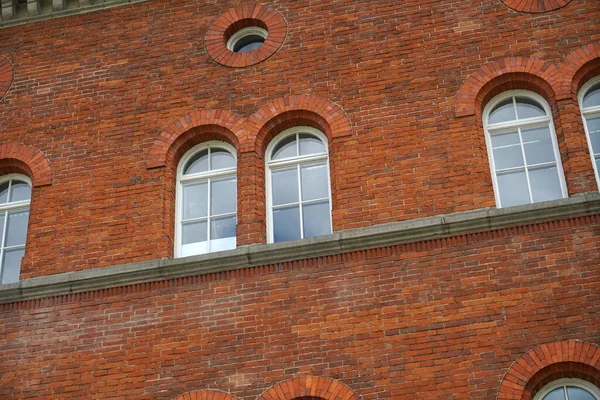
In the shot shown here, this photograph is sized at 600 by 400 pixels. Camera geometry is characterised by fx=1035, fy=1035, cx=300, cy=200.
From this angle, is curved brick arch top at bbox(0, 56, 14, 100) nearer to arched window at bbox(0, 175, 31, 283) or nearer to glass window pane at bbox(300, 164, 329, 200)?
arched window at bbox(0, 175, 31, 283)

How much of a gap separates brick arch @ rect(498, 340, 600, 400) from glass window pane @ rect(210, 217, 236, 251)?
4.18 metres

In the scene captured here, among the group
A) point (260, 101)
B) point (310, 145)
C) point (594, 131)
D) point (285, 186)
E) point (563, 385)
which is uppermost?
point (260, 101)

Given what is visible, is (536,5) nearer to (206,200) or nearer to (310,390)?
(206,200)

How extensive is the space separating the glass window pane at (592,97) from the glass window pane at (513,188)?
1416 millimetres

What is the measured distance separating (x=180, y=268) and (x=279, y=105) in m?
2.76

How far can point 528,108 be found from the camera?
14.1m

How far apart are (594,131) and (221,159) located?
201 inches

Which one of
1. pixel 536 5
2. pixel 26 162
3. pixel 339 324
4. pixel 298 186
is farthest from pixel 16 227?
pixel 536 5

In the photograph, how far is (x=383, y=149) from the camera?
1373cm

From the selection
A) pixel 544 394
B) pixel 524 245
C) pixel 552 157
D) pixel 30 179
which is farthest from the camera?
pixel 30 179

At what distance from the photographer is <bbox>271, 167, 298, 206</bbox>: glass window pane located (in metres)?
14.1

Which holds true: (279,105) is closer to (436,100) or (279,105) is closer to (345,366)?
(436,100)

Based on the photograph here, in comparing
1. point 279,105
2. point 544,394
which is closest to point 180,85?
point 279,105

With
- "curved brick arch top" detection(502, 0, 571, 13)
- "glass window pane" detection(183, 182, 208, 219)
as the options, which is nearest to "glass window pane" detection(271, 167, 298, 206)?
"glass window pane" detection(183, 182, 208, 219)
